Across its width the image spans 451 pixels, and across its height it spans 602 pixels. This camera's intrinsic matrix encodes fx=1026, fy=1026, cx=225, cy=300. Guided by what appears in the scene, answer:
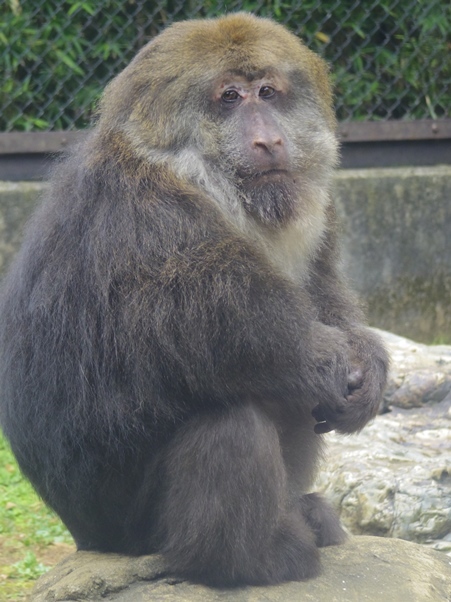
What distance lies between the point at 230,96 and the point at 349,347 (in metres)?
1.04

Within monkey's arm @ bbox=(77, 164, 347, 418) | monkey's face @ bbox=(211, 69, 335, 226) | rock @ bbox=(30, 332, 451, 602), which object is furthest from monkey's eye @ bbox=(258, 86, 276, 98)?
rock @ bbox=(30, 332, 451, 602)

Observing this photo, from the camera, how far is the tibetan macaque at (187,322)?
3.48 m

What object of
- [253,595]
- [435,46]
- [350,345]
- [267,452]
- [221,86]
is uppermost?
[435,46]

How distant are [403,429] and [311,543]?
6.73 feet

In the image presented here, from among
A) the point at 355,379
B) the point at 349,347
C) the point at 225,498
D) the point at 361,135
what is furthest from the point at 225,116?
the point at 361,135

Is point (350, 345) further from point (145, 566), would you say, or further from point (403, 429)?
point (403, 429)

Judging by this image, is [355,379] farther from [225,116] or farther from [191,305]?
[225,116]

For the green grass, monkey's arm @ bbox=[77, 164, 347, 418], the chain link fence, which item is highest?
the chain link fence

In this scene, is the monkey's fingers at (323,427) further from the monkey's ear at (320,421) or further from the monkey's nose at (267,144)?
the monkey's nose at (267,144)

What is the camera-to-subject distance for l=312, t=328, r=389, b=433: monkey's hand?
379 cm

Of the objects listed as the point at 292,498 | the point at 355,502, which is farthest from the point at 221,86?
the point at 355,502

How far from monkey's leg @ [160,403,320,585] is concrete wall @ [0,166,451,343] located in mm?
4543

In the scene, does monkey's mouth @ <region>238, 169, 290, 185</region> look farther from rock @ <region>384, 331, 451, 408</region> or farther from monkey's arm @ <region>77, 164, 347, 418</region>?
rock @ <region>384, 331, 451, 408</region>

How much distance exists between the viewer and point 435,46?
8180mm
